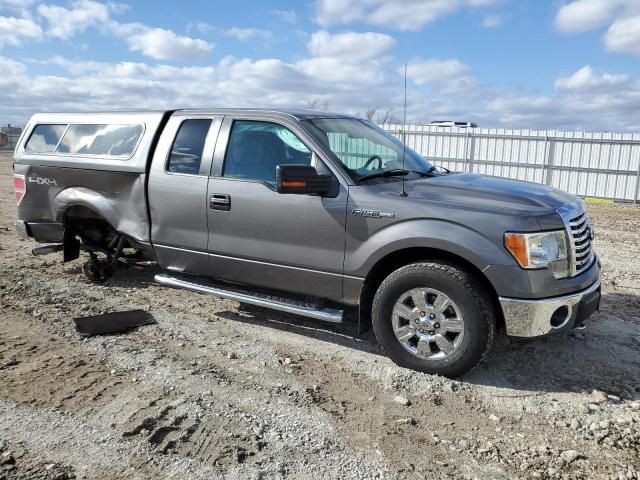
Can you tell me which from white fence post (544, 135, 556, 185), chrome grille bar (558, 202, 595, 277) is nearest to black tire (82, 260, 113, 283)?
chrome grille bar (558, 202, 595, 277)

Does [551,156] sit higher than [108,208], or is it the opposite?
[108,208]

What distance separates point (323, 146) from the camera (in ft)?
14.9

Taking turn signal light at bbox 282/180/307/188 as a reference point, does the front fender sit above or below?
below

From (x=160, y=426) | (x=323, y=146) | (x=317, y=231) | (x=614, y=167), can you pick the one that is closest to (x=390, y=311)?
(x=317, y=231)

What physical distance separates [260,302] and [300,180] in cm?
119

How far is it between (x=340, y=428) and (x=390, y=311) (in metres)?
1.06

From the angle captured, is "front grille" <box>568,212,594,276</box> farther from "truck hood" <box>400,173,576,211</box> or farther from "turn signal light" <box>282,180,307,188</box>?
"turn signal light" <box>282,180,307,188</box>

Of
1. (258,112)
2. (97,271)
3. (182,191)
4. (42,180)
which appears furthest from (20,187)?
(258,112)

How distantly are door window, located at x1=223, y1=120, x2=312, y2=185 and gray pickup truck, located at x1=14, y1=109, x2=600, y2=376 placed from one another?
0.04 feet

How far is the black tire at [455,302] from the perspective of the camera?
387 centimetres

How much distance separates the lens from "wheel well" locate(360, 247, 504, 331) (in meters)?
3.98

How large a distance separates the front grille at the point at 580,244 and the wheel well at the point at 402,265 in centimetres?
60

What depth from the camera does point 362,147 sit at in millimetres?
5043

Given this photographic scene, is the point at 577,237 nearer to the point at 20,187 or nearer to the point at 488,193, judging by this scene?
the point at 488,193
